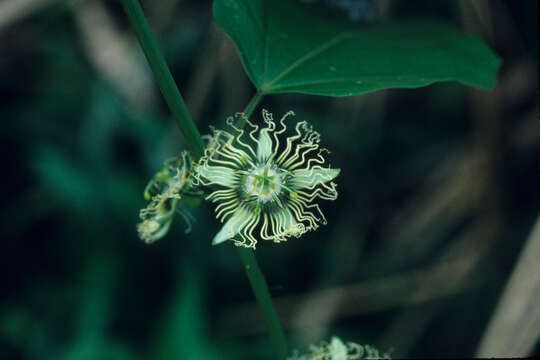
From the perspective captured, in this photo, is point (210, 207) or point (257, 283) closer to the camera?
point (257, 283)

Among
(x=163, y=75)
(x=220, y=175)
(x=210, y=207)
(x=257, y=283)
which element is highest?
(x=163, y=75)

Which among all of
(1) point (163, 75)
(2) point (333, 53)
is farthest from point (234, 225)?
(2) point (333, 53)

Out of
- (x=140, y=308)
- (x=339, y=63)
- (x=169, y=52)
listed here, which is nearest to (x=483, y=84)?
Result: (x=339, y=63)

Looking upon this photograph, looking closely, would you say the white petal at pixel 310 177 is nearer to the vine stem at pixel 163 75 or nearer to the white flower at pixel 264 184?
the white flower at pixel 264 184

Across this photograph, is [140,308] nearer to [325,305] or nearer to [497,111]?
[325,305]

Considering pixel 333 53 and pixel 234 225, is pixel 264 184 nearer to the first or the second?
pixel 234 225

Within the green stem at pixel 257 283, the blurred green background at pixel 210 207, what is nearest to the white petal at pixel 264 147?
the green stem at pixel 257 283

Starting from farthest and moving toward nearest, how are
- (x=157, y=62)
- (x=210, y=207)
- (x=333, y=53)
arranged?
1. (x=210, y=207)
2. (x=333, y=53)
3. (x=157, y=62)
